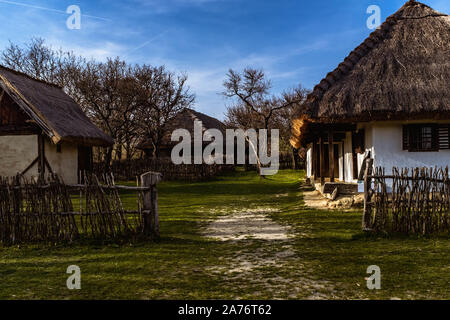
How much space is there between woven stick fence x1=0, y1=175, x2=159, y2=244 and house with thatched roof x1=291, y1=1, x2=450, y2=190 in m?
5.47

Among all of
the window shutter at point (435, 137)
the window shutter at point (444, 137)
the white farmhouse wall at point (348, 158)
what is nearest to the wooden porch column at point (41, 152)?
the white farmhouse wall at point (348, 158)

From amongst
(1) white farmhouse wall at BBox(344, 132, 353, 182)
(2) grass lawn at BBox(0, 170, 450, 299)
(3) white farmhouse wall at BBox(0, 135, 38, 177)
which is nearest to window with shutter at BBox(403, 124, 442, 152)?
(1) white farmhouse wall at BBox(344, 132, 353, 182)

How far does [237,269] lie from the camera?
4312mm

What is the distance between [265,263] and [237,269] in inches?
17.1

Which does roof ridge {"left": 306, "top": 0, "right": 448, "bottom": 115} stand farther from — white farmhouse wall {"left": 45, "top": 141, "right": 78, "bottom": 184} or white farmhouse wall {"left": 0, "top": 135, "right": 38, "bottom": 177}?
white farmhouse wall {"left": 0, "top": 135, "right": 38, "bottom": 177}

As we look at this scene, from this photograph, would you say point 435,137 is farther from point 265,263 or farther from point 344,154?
point 265,263

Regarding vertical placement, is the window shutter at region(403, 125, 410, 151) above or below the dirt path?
above

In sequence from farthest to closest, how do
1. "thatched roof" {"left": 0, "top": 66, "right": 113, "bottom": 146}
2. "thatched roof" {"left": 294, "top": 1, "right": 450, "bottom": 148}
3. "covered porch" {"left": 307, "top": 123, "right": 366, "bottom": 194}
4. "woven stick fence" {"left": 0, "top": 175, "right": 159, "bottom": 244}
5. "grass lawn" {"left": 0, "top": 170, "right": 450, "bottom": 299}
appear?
"thatched roof" {"left": 0, "top": 66, "right": 113, "bottom": 146} → "covered porch" {"left": 307, "top": 123, "right": 366, "bottom": 194} → "thatched roof" {"left": 294, "top": 1, "right": 450, "bottom": 148} → "woven stick fence" {"left": 0, "top": 175, "right": 159, "bottom": 244} → "grass lawn" {"left": 0, "top": 170, "right": 450, "bottom": 299}

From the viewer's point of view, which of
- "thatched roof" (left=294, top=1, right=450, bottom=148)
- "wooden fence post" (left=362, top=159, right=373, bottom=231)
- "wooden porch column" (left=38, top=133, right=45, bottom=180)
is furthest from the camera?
"wooden porch column" (left=38, top=133, right=45, bottom=180)

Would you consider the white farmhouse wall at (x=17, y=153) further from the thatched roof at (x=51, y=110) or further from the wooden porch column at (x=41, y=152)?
the thatched roof at (x=51, y=110)

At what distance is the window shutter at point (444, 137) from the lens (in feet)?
30.3

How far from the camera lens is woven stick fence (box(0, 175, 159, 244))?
5.63 meters

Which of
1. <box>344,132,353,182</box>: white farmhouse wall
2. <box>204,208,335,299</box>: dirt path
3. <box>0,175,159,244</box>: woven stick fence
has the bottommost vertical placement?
<box>204,208,335,299</box>: dirt path

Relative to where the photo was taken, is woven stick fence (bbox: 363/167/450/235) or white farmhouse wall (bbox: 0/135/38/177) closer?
woven stick fence (bbox: 363/167/450/235)
